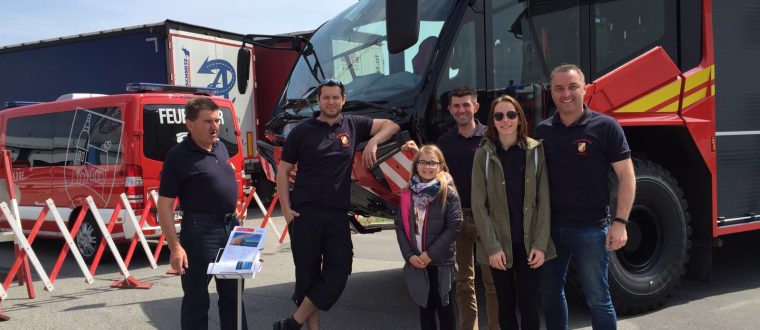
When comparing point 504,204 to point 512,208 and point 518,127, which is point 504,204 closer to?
point 512,208

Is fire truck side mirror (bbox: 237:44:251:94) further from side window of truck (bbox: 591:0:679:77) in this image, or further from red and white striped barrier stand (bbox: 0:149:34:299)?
side window of truck (bbox: 591:0:679:77)

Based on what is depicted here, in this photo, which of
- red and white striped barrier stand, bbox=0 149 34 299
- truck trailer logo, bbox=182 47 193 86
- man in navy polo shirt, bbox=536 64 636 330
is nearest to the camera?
man in navy polo shirt, bbox=536 64 636 330

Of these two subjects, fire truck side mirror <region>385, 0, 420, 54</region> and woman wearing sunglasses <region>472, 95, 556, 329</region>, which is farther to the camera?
fire truck side mirror <region>385, 0, 420, 54</region>

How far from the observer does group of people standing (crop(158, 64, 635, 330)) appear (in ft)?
11.0

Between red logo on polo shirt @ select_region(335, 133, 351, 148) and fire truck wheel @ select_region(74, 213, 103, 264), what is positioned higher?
red logo on polo shirt @ select_region(335, 133, 351, 148)

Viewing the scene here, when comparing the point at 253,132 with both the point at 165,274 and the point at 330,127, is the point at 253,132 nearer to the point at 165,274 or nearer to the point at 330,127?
the point at 165,274

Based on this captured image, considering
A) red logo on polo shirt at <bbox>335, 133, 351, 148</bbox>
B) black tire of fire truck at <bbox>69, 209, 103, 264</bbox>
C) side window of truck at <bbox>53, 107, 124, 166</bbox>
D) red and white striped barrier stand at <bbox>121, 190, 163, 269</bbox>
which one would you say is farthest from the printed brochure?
black tire of fire truck at <bbox>69, 209, 103, 264</bbox>

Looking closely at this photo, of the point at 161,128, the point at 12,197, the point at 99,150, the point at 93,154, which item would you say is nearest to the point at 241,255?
the point at 12,197

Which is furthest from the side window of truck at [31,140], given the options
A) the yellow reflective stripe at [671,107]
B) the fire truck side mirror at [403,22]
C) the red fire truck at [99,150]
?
the yellow reflective stripe at [671,107]

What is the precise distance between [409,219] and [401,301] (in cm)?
195

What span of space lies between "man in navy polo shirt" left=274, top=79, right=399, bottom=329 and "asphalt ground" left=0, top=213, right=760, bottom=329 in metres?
0.91

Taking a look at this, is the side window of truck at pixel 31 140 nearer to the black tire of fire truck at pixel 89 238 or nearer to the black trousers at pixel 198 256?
the black tire of fire truck at pixel 89 238

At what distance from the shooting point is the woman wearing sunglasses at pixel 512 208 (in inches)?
133

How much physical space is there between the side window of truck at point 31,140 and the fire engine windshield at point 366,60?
5.08 metres
